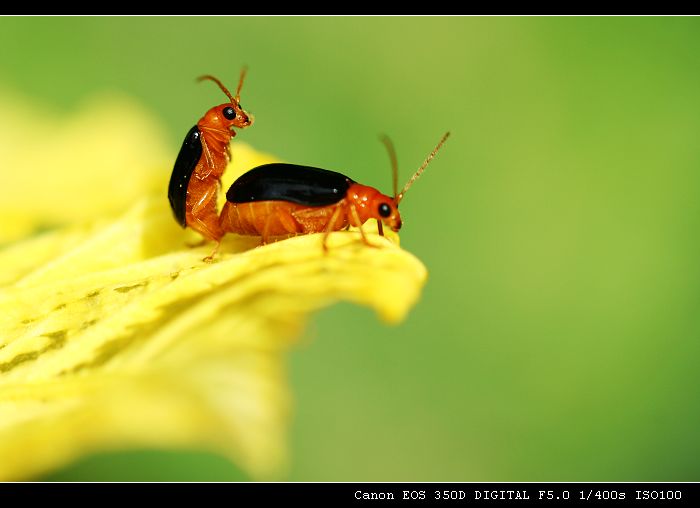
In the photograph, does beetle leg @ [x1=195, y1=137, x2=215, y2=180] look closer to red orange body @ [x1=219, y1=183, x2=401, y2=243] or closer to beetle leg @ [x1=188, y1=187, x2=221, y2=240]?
beetle leg @ [x1=188, y1=187, x2=221, y2=240]

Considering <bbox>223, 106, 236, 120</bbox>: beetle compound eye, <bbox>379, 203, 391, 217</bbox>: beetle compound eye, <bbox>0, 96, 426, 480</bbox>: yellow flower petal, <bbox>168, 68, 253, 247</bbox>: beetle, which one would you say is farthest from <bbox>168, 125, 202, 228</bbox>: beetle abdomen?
<bbox>379, 203, 391, 217</bbox>: beetle compound eye

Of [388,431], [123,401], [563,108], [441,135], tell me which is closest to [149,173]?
[441,135]

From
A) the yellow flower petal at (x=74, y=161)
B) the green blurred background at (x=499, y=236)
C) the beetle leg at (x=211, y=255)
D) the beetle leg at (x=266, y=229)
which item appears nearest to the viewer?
the beetle leg at (x=211, y=255)

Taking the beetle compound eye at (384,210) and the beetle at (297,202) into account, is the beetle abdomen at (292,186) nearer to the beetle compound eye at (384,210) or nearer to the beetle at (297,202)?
the beetle at (297,202)

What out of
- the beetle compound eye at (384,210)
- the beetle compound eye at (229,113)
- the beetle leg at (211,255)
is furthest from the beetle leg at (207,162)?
the beetle compound eye at (384,210)

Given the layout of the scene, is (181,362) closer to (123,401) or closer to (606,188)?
(123,401)

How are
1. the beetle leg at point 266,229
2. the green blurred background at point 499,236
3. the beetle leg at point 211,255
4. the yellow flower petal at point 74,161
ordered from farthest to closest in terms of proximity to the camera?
the yellow flower petal at point 74,161 < the green blurred background at point 499,236 < the beetle leg at point 266,229 < the beetle leg at point 211,255

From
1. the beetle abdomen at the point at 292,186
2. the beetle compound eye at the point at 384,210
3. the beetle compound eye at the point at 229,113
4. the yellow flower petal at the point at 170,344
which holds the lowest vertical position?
the yellow flower petal at the point at 170,344
